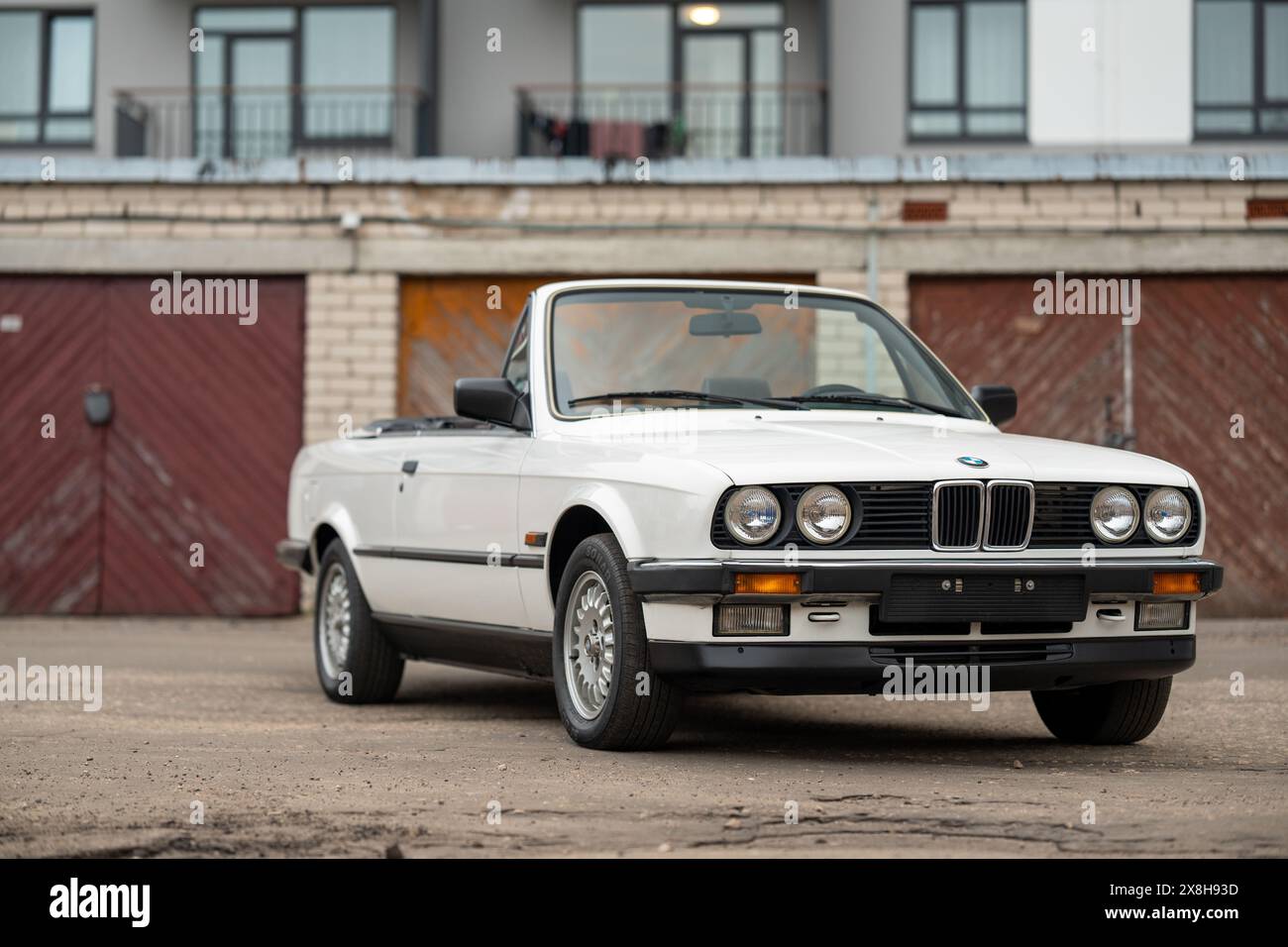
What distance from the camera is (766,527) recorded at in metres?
5.93

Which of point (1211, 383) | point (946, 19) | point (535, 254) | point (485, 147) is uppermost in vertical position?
point (946, 19)

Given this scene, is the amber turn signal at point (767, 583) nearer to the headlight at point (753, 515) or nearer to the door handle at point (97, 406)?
the headlight at point (753, 515)

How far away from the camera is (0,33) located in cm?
2162

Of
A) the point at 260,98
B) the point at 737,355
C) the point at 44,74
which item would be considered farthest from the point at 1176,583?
the point at 44,74

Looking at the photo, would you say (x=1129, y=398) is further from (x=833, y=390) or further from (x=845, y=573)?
(x=845, y=573)

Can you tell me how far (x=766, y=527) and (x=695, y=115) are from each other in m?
15.3

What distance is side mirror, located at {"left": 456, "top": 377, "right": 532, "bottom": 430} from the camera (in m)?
7.20

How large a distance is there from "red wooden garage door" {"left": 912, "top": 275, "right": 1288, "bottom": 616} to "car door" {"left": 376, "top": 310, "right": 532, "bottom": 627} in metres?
8.09

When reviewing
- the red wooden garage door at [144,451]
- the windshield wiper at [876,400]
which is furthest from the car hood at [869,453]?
the red wooden garage door at [144,451]

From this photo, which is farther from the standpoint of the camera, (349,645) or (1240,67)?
(1240,67)

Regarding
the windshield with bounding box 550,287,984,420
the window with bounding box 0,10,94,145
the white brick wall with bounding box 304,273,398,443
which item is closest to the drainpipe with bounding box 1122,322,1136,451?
the white brick wall with bounding box 304,273,398,443

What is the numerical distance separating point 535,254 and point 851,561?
400 inches
